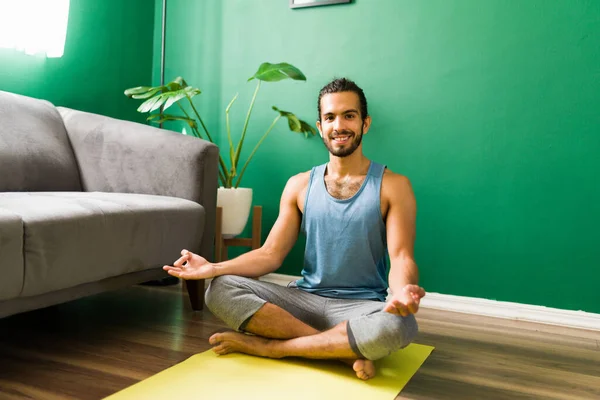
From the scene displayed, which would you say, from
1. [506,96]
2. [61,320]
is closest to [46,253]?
[61,320]

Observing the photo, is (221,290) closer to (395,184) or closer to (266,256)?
(266,256)

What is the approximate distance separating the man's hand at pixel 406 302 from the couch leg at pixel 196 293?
103 cm

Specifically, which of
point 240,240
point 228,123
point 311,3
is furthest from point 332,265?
point 311,3

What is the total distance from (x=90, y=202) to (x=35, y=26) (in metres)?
1.27

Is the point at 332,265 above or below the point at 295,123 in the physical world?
below

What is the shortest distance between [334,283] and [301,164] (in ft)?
3.69

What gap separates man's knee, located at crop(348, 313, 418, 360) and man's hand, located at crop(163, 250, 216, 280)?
→ 17.5 inches

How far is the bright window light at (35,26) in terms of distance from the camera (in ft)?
7.57

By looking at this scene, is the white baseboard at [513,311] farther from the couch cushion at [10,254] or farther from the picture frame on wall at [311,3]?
the couch cushion at [10,254]

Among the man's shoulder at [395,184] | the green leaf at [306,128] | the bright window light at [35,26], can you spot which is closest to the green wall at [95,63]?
the bright window light at [35,26]

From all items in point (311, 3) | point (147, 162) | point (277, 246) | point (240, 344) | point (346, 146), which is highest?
point (311, 3)

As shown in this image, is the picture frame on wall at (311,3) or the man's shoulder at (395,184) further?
the picture frame on wall at (311,3)

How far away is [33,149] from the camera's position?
2053 millimetres

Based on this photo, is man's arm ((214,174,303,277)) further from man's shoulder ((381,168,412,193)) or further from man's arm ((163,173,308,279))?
man's shoulder ((381,168,412,193))
